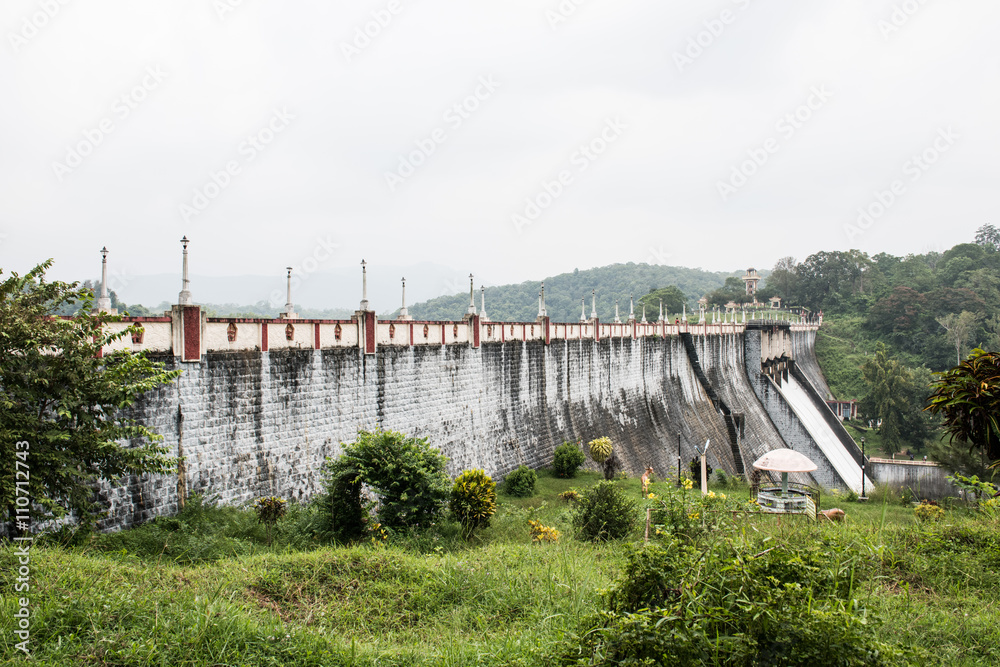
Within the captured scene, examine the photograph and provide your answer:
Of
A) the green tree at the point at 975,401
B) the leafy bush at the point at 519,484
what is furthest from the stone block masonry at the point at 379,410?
the green tree at the point at 975,401

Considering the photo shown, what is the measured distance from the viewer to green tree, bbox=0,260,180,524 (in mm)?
7449

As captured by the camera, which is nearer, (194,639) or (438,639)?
(194,639)

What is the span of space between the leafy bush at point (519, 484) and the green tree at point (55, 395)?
40.2 feet

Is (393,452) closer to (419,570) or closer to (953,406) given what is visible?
(419,570)

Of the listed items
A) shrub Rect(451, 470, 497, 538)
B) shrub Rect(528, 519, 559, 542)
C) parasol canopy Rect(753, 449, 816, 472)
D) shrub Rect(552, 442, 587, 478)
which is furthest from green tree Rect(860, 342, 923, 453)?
shrub Rect(451, 470, 497, 538)

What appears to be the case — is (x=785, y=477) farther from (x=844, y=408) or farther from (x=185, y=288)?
(x=844, y=408)

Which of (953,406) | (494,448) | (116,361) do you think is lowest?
(494,448)

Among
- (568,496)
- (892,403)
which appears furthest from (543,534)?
(892,403)

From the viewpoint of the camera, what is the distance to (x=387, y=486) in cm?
1148

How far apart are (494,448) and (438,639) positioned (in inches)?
563

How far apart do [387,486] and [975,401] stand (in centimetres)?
925

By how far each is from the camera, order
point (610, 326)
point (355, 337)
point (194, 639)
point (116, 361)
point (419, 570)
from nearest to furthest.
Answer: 1. point (194, 639)
2. point (419, 570)
3. point (116, 361)
4. point (355, 337)
5. point (610, 326)

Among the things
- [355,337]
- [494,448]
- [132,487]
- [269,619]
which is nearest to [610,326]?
[494,448]

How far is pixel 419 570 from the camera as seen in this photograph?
8.35 m
